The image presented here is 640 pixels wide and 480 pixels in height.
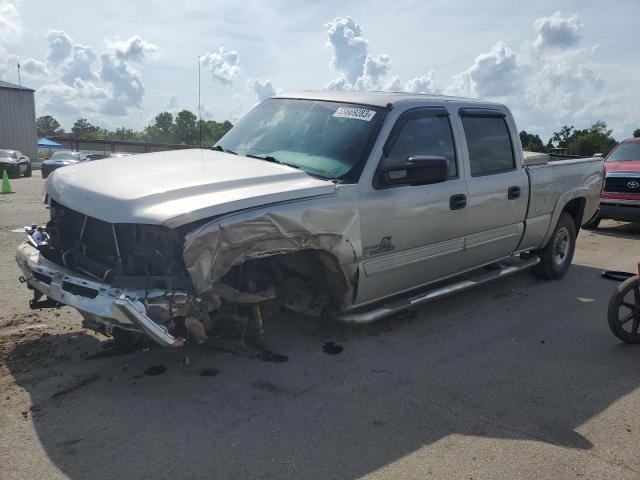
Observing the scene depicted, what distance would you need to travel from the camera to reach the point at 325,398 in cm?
363

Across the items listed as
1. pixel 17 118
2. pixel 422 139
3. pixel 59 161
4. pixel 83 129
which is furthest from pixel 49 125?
pixel 422 139

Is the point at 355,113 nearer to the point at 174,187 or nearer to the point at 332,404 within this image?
the point at 174,187

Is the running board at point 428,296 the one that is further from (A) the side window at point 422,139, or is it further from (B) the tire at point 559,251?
(A) the side window at point 422,139

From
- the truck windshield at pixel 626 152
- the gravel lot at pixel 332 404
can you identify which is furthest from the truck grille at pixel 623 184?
the gravel lot at pixel 332 404

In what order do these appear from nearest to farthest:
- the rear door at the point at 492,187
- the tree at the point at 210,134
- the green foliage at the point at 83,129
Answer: the rear door at the point at 492,187, the tree at the point at 210,134, the green foliage at the point at 83,129

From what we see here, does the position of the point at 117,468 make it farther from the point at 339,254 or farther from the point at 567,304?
the point at 567,304

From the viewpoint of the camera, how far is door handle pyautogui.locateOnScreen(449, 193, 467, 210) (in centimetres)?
492

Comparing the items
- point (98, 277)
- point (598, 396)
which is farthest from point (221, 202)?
point (598, 396)

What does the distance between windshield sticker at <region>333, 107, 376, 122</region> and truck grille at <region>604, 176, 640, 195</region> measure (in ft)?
26.4

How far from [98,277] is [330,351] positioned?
72.5 inches

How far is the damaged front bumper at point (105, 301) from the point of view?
124 inches

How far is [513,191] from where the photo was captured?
18.7ft

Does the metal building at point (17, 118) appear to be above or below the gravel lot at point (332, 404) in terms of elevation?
above

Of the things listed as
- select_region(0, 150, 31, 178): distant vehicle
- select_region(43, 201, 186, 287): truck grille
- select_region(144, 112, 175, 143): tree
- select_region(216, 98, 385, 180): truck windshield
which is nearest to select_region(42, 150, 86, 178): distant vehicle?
select_region(0, 150, 31, 178): distant vehicle
